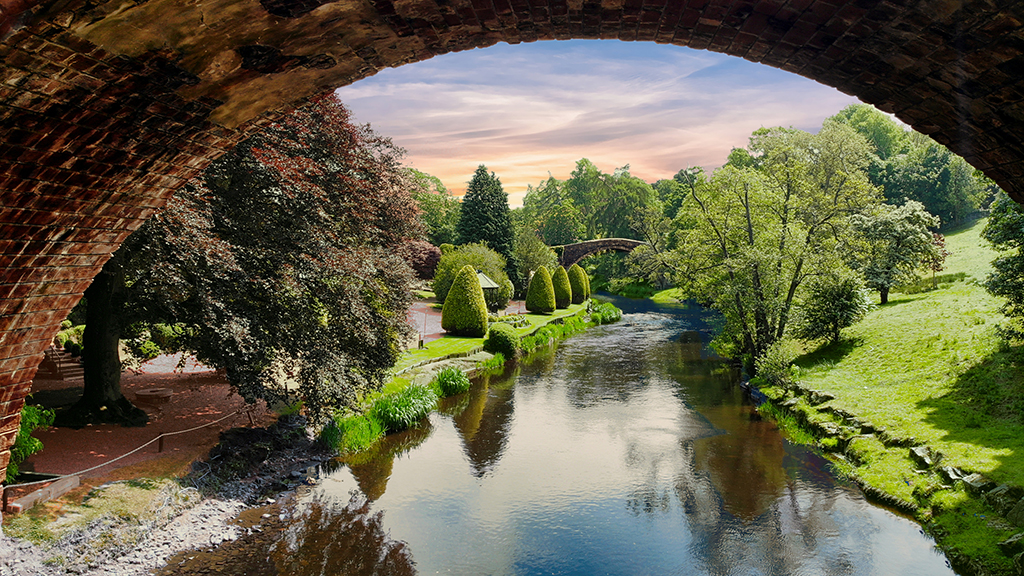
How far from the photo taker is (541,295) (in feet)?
121

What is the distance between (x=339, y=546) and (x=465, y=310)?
53.8 feet

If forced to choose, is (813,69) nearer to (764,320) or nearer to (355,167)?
(355,167)

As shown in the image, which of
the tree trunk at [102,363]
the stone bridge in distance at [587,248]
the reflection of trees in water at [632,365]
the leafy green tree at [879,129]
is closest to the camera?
the tree trunk at [102,363]

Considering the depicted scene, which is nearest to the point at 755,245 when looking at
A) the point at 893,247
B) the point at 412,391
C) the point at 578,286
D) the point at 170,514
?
the point at 893,247

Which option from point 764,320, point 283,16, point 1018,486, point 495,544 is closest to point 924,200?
point 764,320

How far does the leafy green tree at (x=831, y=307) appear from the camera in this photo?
18766mm

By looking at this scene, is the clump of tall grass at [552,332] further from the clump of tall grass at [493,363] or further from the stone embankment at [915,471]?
the stone embankment at [915,471]

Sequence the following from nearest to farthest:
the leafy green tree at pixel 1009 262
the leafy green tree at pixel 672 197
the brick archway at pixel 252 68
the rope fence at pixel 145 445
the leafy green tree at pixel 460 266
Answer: the brick archway at pixel 252 68 → the rope fence at pixel 145 445 → the leafy green tree at pixel 1009 262 → the leafy green tree at pixel 460 266 → the leafy green tree at pixel 672 197

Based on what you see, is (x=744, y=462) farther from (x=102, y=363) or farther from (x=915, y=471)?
(x=102, y=363)

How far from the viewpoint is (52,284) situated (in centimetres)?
367

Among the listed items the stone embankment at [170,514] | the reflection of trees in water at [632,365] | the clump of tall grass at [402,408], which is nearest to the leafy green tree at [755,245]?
the reflection of trees in water at [632,365]

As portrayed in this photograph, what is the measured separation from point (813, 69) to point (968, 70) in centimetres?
76

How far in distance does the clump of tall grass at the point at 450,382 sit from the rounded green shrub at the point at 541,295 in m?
18.7

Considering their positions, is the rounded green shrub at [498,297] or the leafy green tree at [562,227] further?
the leafy green tree at [562,227]
